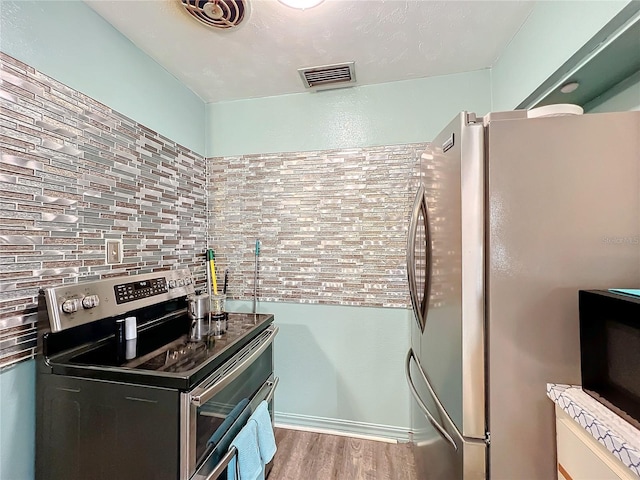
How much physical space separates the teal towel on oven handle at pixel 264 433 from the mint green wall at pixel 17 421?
→ 2.53 feet

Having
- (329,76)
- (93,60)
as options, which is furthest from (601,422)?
(93,60)

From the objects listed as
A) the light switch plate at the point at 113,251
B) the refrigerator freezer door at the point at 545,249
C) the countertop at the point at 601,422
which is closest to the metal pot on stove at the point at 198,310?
the light switch plate at the point at 113,251

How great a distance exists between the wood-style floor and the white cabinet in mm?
1087

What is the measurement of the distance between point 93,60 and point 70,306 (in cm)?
108

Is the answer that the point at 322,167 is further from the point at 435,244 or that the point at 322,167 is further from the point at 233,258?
the point at 435,244

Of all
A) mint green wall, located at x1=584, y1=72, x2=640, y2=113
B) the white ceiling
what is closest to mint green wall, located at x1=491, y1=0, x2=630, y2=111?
the white ceiling

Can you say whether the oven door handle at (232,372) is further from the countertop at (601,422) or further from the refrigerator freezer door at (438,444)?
the countertop at (601,422)

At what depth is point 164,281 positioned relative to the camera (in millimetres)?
1569

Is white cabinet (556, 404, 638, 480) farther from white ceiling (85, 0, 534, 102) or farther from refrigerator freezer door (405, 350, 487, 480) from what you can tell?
white ceiling (85, 0, 534, 102)

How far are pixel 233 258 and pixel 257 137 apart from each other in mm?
886

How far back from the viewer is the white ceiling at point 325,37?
4.27 ft

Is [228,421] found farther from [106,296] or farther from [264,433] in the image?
[106,296]

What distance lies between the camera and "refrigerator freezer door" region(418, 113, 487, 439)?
2.89 ft

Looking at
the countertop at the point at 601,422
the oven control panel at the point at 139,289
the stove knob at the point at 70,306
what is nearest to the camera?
the countertop at the point at 601,422
